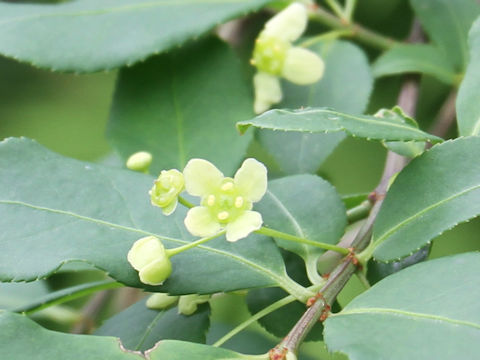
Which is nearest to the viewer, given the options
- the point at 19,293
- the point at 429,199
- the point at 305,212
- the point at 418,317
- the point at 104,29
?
the point at 418,317

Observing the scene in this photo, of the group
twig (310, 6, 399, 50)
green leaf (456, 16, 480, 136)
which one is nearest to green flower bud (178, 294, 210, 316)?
green leaf (456, 16, 480, 136)

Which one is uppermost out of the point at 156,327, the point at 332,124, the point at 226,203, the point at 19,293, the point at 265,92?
the point at 332,124

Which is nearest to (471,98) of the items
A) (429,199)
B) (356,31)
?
(429,199)

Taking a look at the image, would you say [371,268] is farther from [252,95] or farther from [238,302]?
[238,302]

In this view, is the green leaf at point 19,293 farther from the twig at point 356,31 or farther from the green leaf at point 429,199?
the green leaf at point 429,199

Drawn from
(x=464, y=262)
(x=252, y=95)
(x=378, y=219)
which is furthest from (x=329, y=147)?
(x=464, y=262)

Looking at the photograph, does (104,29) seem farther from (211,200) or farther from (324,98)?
(211,200)
